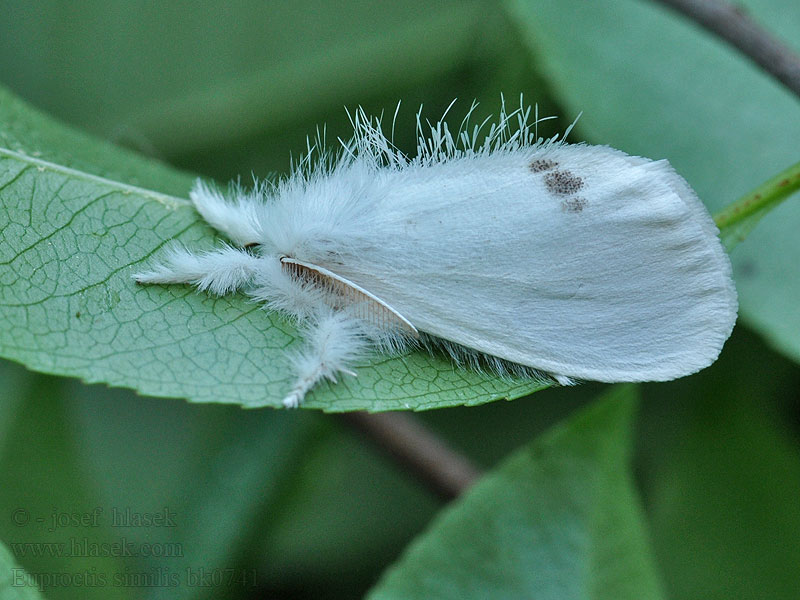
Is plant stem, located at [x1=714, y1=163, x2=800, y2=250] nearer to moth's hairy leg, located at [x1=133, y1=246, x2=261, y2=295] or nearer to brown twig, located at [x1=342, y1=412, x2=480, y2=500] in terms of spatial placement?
brown twig, located at [x1=342, y1=412, x2=480, y2=500]

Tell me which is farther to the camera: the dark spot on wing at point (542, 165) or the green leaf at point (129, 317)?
the dark spot on wing at point (542, 165)

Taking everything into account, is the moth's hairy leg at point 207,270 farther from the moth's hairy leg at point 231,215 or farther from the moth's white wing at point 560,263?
the moth's white wing at point 560,263

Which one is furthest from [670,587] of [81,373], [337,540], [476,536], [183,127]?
[183,127]

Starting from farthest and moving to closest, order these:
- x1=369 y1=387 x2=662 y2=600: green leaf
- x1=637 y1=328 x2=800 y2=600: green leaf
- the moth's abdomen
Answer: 1. x1=637 y1=328 x2=800 y2=600: green leaf
2. the moth's abdomen
3. x1=369 y1=387 x2=662 y2=600: green leaf

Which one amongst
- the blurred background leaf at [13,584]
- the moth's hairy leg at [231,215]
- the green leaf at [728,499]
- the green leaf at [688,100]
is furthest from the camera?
the green leaf at [688,100]

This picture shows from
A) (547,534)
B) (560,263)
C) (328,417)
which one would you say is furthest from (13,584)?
(328,417)

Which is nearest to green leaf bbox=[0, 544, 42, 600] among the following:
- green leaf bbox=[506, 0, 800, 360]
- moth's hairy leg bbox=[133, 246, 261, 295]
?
moth's hairy leg bbox=[133, 246, 261, 295]

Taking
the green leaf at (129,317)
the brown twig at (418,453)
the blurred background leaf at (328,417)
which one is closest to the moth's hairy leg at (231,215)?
the green leaf at (129,317)
